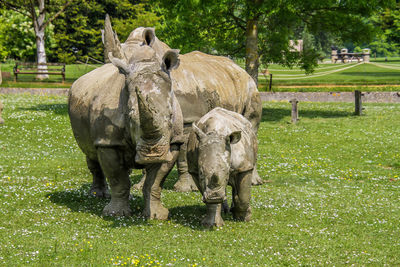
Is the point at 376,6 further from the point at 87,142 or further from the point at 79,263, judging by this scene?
the point at 79,263

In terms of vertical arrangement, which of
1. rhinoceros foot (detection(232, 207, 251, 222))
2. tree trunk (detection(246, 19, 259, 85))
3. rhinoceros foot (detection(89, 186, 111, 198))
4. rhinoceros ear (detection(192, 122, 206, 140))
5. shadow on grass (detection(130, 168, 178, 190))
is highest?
tree trunk (detection(246, 19, 259, 85))

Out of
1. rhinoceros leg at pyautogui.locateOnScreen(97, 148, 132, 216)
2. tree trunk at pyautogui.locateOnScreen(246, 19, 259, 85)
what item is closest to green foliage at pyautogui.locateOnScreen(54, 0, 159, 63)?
tree trunk at pyautogui.locateOnScreen(246, 19, 259, 85)

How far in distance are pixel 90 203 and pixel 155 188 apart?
226 cm

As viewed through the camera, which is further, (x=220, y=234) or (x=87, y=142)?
(x=87, y=142)

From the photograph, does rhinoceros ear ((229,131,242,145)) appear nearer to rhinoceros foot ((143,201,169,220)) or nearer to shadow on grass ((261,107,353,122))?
rhinoceros foot ((143,201,169,220))

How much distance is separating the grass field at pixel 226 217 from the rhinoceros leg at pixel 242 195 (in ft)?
0.84

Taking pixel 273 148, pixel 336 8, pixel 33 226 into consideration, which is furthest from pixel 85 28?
pixel 33 226

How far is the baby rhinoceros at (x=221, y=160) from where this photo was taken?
9.12 m

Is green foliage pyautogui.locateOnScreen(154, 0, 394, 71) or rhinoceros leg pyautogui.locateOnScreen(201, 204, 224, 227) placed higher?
green foliage pyautogui.locateOnScreen(154, 0, 394, 71)

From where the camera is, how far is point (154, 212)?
411 inches

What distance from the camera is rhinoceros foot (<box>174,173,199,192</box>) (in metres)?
13.9

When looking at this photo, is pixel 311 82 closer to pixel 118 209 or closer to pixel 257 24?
pixel 257 24

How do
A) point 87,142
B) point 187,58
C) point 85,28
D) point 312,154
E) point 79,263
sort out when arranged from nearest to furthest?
point 79,263
point 87,142
point 187,58
point 312,154
point 85,28

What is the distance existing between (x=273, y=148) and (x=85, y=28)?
163 ft
